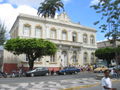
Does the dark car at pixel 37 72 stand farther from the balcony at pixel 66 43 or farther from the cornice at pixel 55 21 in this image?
the cornice at pixel 55 21

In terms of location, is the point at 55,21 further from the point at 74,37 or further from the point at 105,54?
the point at 105,54

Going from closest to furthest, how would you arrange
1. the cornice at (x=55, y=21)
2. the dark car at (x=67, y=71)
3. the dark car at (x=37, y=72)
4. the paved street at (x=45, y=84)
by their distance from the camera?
the paved street at (x=45, y=84), the dark car at (x=37, y=72), the dark car at (x=67, y=71), the cornice at (x=55, y=21)

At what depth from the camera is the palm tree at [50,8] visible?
171ft

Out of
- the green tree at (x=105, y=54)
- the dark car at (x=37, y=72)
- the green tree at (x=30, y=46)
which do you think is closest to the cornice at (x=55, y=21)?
the green tree at (x=105, y=54)

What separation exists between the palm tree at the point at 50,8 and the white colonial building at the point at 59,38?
4860 millimetres

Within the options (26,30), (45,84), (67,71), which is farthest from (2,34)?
(45,84)

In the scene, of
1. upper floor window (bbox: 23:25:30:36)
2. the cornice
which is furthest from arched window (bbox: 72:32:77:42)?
upper floor window (bbox: 23:25:30:36)

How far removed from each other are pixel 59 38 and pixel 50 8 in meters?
10.7

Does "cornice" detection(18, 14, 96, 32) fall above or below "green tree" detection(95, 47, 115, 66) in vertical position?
above

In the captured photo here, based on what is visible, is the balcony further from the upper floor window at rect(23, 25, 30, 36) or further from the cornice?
the upper floor window at rect(23, 25, 30, 36)

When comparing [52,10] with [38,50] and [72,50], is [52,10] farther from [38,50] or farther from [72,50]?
[38,50]

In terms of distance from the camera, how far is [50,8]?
5219 centimetres

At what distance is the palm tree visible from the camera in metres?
52.0

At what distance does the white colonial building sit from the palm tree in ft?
15.9
